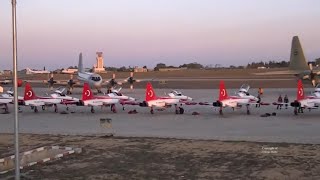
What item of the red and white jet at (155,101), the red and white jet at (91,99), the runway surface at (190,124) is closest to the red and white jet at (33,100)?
the runway surface at (190,124)

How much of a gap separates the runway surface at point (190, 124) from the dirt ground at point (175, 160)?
2500mm

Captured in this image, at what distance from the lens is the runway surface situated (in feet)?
74.4

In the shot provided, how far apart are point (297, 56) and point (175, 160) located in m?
47.4

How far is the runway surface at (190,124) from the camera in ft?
74.4

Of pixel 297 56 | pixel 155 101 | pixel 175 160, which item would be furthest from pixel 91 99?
pixel 297 56

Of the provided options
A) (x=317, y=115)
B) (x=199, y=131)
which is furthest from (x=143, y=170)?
(x=317, y=115)

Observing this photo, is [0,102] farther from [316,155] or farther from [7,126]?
[316,155]

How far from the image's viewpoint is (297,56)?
59.8 meters

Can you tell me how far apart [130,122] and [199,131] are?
6241 mm

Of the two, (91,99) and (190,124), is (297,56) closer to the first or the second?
(91,99)

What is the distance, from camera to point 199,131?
24266 millimetres

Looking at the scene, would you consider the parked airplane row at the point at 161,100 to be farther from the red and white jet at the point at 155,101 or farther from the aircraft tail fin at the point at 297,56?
the aircraft tail fin at the point at 297,56

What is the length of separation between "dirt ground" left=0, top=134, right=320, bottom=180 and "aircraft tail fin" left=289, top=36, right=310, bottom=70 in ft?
139

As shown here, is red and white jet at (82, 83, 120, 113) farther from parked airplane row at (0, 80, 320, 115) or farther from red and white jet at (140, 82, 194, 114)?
red and white jet at (140, 82, 194, 114)
